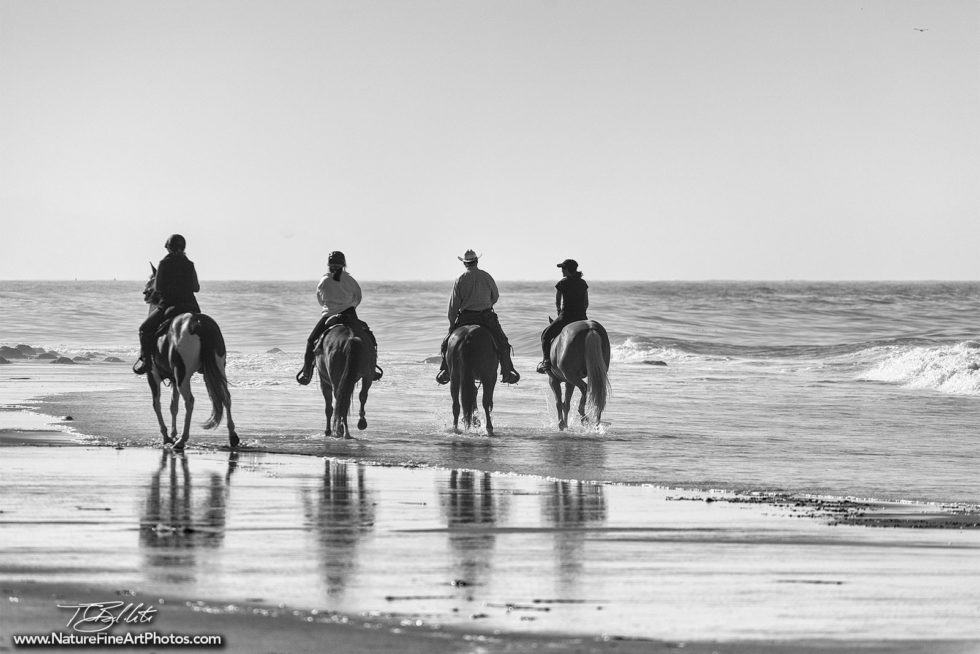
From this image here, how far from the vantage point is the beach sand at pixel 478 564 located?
5.48 meters

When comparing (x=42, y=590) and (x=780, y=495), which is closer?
(x=42, y=590)

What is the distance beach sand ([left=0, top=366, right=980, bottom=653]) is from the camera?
216 inches

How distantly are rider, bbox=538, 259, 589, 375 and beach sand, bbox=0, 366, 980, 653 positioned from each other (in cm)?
593

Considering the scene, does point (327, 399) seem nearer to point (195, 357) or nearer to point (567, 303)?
point (195, 357)

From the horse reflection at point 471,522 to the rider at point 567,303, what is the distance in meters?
5.19

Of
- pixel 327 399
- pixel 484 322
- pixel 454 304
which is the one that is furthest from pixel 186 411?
pixel 484 322

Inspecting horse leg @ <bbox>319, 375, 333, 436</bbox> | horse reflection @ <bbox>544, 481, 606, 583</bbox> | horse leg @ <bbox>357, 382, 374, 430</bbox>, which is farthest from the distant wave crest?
horse reflection @ <bbox>544, 481, 606, 583</bbox>

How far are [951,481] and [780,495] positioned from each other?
6.68 feet

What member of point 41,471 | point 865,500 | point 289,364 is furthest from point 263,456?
point 289,364

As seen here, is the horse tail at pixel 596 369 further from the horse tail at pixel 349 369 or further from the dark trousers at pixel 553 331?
the horse tail at pixel 349 369

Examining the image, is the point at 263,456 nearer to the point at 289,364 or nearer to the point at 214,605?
the point at 214,605

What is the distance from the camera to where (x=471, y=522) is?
8.60 m

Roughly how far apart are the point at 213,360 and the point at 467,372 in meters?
3.14

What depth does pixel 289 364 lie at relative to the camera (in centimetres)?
3241
